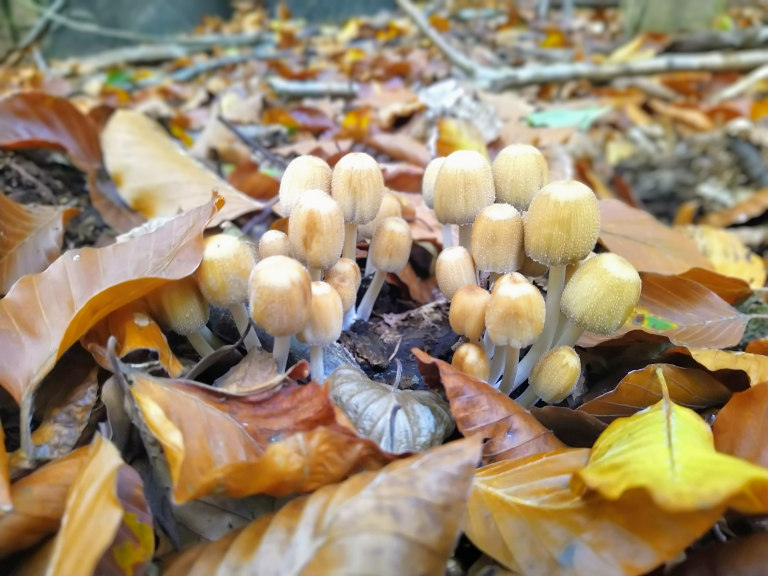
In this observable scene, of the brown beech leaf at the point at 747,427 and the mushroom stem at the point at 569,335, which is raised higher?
the mushroom stem at the point at 569,335

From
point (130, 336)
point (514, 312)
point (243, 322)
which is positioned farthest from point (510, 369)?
point (130, 336)

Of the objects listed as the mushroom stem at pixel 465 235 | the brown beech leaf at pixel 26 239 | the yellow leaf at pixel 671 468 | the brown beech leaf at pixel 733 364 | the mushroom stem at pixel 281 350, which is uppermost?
the brown beech leaf at pixel 26 239

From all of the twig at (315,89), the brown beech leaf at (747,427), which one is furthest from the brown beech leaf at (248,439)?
the twig at (315,89)

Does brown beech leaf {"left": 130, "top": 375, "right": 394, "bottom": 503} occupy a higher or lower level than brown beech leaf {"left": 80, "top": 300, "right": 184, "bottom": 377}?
lower

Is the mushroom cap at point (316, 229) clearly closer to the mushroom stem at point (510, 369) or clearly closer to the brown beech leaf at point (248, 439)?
the brown beech leaf at point (248, 439)

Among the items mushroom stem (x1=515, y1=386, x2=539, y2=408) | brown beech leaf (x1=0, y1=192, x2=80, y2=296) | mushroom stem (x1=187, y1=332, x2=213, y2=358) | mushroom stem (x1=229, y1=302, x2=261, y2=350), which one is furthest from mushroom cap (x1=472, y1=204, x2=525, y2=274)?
brown beech leaf (x1=0, y1=192, x2=80, y2=296)

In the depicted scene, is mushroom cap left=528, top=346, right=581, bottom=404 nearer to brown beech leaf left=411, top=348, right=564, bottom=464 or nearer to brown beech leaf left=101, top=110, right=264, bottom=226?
brown beech leaf left=411, top=348, right=564, bottom=464
